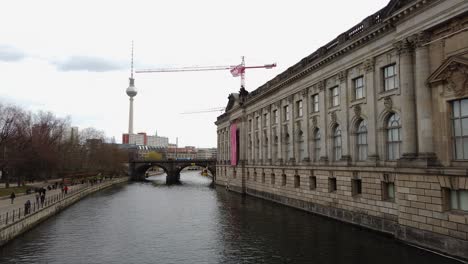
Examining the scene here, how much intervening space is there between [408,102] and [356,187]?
1071cm

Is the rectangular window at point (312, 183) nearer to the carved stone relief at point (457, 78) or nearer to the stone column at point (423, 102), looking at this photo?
the stone column at point (423, 102)

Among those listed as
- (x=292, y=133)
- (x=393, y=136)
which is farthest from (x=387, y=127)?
(x=292, y=133)

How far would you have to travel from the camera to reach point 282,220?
3603cm

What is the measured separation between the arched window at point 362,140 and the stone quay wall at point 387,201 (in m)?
1.46

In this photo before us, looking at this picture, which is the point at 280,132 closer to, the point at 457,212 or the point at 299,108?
the point at 299,108

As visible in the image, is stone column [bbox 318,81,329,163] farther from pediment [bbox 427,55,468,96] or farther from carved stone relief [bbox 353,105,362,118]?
pediment [bbox 427,55,468,96]

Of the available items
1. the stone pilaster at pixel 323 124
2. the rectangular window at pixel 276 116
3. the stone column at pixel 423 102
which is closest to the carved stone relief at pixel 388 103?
the stone column at pixel 423 102

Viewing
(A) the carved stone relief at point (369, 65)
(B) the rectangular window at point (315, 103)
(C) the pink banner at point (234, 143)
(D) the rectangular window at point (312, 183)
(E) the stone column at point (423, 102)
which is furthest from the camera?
(C) the pink banner at point (234, 143)

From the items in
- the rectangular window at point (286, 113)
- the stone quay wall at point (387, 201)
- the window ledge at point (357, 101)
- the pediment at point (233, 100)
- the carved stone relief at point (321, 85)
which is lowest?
the stone quay wall at point (387, 201)

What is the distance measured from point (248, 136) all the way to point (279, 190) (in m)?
18.6

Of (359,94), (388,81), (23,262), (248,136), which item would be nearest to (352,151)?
(359,94)

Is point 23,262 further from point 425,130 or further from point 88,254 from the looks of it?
point 425,130

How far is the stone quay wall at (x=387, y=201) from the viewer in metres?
21.5

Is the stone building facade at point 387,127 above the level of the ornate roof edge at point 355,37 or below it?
below
